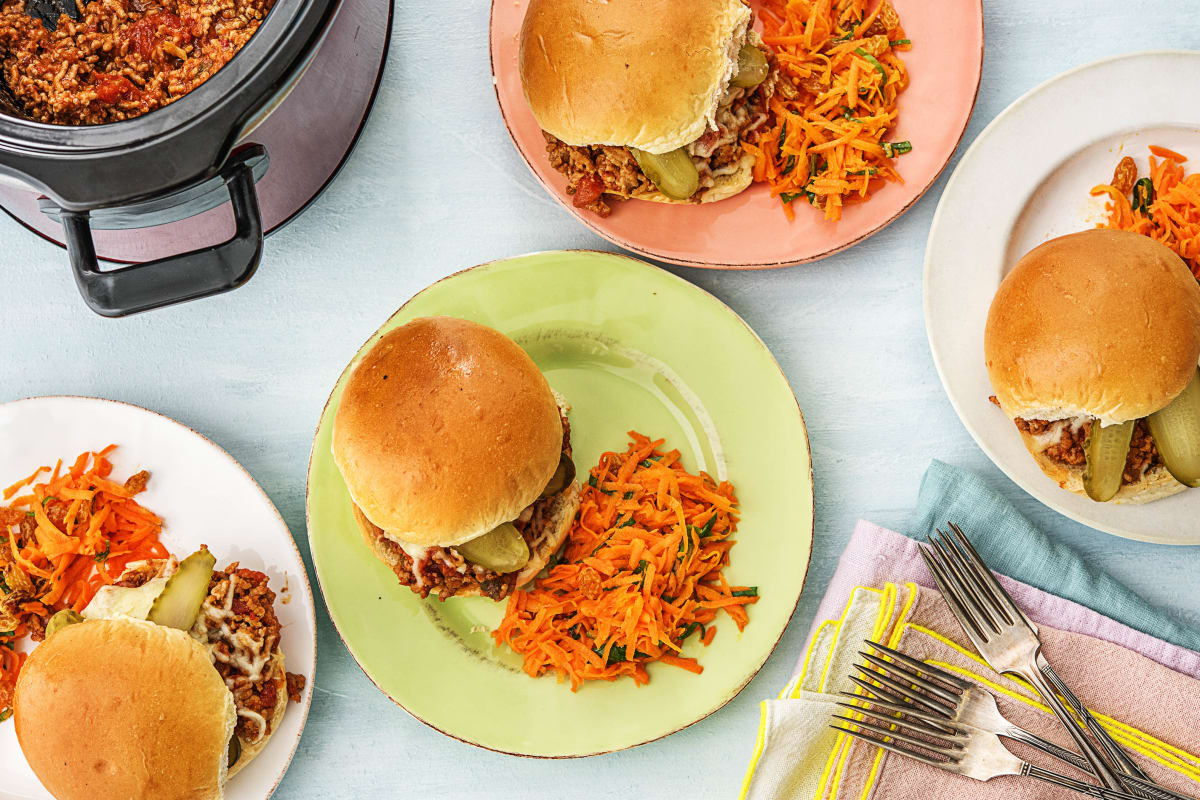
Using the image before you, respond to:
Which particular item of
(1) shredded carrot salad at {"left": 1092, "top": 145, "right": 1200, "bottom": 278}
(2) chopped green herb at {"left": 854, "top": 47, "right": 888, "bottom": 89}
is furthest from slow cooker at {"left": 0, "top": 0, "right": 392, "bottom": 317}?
(1) shredded carrot salad at {"left": 1092, "top": 145, "right": 1200, "bottom": 278}

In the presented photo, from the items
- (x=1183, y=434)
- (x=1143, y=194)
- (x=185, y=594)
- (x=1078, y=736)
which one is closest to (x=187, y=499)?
(x=185, y=594)

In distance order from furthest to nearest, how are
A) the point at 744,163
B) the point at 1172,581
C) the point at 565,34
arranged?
the point at 1172,581 → the point at 744,163 → the point at 565,34

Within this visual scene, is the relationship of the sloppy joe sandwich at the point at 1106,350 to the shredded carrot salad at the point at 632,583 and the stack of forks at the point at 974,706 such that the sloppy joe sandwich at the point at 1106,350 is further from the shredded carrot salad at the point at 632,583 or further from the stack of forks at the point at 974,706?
the shredded carrot salad at the point at 632,583

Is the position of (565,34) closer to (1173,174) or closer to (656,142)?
(656,142)

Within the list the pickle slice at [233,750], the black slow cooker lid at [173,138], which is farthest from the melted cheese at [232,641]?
the black slow cooker lid at [173,138]

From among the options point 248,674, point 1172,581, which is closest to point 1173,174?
point 1172,581

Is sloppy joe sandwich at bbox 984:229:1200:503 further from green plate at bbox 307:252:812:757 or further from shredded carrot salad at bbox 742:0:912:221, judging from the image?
green plate at bbox 307:252:812:757

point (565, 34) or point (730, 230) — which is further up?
point (565, 34)

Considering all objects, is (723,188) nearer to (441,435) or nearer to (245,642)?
(441,435)
